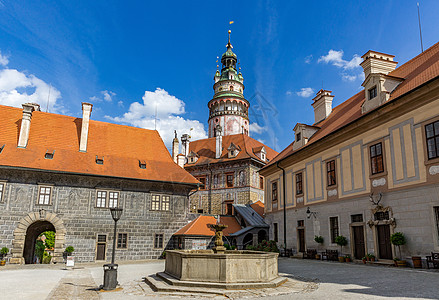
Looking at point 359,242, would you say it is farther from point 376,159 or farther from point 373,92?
point 373,92

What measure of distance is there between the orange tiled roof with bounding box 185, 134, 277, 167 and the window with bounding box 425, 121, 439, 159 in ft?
87.3

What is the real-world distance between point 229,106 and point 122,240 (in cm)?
3383

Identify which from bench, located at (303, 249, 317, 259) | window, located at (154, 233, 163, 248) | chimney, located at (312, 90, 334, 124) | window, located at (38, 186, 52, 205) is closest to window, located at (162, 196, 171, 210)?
window, located at (154, 233, 163, 248)

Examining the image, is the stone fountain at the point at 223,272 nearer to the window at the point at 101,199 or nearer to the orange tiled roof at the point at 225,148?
the window at the point at 101,199

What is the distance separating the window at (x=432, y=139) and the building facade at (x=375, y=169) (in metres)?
0.04

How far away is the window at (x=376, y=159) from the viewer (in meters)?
17.4

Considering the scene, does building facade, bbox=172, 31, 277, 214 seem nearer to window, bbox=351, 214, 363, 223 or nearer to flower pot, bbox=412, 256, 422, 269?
window, bbox=351, 214, 363, 223

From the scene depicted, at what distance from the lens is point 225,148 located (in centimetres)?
4534

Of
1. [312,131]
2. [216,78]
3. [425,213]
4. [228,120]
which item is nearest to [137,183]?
[312,131]

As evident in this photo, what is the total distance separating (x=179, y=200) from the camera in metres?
29.5

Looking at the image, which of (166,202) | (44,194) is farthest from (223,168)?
(44,194)

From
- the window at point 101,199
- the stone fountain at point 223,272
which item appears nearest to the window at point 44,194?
the window at point 101,199

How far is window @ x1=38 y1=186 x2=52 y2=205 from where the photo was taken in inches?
971

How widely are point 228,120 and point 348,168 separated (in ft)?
118
